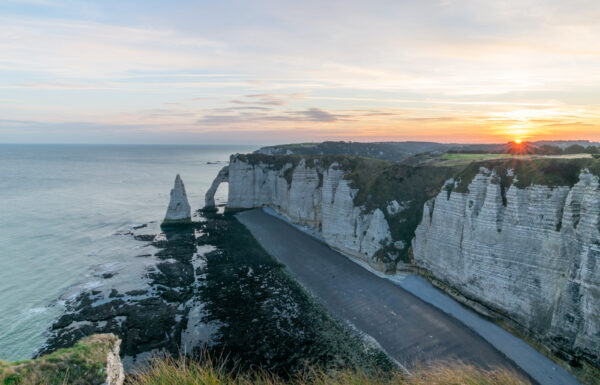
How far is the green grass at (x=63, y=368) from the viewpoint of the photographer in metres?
8.69

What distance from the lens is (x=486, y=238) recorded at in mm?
22797

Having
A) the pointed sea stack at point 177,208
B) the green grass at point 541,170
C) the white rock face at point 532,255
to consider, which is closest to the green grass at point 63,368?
the white rock face at point 532,255

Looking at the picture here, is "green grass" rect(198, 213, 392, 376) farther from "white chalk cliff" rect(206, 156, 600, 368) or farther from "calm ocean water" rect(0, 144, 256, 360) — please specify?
"calm ocean water" rect(0, 144, 256, 360)

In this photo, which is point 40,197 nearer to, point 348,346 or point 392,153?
point 348,346

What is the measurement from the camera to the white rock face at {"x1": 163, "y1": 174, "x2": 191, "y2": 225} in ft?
169

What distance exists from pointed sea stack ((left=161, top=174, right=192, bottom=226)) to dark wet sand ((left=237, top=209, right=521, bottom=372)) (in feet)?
69.2

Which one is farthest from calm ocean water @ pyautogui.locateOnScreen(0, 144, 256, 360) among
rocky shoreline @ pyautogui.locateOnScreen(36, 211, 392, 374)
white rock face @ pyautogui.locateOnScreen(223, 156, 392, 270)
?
white rock face @ pyautogui.locateOnScreen(223, 156, 392, 270)

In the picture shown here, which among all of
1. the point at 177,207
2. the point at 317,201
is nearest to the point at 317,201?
the point at 317,201

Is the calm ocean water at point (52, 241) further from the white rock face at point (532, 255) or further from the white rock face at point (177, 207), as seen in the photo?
the white rock face at point (532, 255)

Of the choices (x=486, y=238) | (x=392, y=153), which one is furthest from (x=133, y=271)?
(x=392, y=153)

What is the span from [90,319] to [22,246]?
23.8 metres

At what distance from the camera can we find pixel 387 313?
2433 centimetres

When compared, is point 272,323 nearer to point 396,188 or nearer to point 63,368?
point 63,368

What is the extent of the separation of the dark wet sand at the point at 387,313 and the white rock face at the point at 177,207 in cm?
2116
